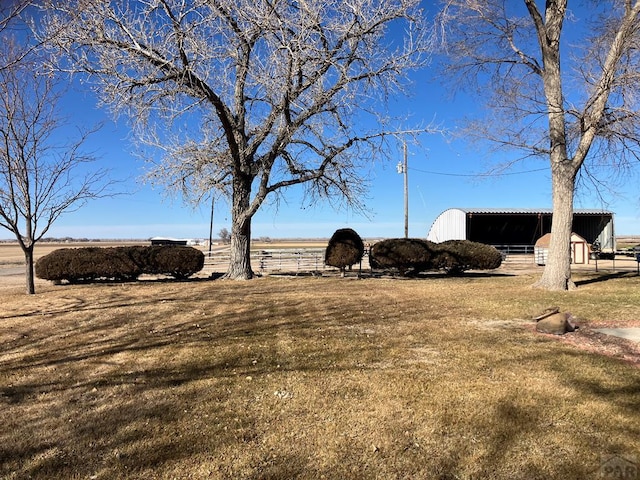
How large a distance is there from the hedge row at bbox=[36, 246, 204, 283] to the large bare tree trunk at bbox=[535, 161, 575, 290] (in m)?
11.1

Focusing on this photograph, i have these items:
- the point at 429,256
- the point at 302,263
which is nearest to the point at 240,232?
the point at 429,256

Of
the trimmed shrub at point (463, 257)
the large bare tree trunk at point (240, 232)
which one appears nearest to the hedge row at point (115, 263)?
the large bare tree trunk at point (240, 232)

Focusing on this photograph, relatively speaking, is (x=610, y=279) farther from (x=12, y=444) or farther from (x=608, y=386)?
(x=12, y=444)

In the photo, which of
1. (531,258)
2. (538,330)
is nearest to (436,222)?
(531,258)

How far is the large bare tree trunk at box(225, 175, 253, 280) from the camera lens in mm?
15695

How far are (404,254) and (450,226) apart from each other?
20767mm

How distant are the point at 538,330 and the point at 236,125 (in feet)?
36.2

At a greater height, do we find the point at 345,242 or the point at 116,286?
the point at 345,242

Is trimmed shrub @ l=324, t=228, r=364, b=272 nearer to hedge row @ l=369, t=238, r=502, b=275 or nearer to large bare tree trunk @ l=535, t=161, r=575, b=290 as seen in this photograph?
hedge row @ l=369, t=238, r=502, b=275

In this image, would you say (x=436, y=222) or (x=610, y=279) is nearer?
(x=610, y=279)

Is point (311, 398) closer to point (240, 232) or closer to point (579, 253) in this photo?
point (240, 232)

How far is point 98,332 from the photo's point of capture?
6.95m

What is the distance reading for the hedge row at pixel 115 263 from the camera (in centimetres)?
1423

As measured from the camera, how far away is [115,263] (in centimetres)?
1468
